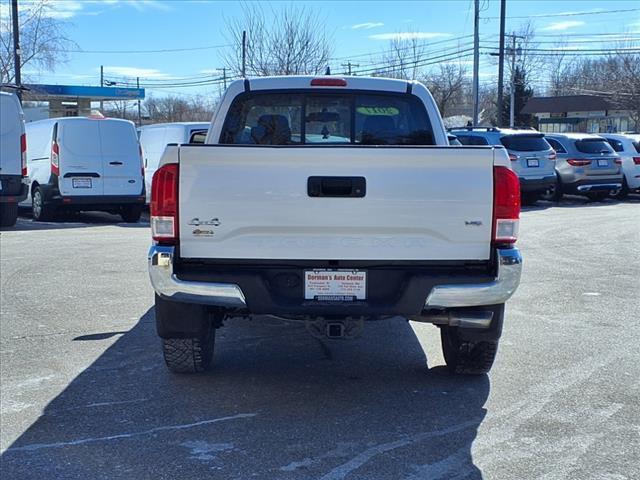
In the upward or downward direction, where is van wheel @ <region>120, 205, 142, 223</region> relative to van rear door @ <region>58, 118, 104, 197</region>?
downward

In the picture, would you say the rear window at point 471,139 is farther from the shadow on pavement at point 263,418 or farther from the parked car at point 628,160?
the shadow on pavement at point 263,418

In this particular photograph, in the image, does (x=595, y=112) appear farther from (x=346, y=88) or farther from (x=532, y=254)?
(x=346, y=88)

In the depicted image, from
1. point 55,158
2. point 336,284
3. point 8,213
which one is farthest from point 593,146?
point 336,284

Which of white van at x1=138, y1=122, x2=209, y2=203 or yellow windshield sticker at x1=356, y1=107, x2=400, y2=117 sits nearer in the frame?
yellow windshield sticker at x1=356, y1=107, x2=400, y2=117

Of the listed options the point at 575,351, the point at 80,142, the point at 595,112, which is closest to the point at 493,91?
the point at 595,112

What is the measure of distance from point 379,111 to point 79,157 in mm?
9955

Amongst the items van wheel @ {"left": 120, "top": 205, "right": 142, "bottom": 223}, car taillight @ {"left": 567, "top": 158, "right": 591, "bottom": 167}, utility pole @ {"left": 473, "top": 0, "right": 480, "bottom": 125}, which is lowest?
van wheel @ {"left": 120, "top": 205, "right": 142, "bottom": 223}

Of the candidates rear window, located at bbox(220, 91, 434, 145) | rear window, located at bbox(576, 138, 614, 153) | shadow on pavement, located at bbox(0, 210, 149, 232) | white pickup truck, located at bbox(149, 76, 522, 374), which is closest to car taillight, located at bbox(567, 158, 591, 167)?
rear window, located at bbox(576, 138, 614, 153)

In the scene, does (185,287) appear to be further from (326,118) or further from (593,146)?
(593,146)

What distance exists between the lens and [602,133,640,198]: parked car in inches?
803

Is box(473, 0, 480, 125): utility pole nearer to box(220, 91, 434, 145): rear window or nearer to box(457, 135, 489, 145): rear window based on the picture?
box(457, 135, 489, 145): rear window

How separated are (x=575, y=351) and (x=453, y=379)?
1.31 m

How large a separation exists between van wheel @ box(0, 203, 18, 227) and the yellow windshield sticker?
1000cm

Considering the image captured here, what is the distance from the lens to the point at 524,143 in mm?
18562
